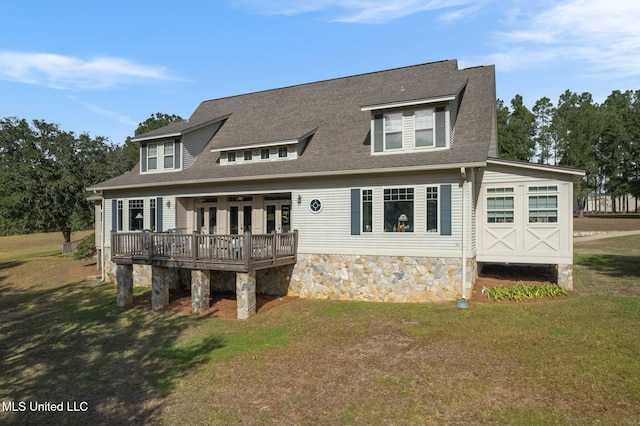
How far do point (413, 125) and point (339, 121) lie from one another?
3.94 metres

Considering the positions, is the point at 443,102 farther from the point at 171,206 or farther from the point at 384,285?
the point at 171,206

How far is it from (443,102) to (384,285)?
619cm

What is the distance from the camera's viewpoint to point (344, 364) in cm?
790

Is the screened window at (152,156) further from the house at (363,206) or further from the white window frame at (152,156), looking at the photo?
the house at (363,206)

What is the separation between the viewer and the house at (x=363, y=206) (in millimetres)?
11945

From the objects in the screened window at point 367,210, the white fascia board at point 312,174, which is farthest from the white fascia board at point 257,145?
the screened window at point 367,210

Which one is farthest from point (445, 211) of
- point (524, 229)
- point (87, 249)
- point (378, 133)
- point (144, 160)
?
point (87, 249)

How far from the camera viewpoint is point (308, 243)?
13.9m

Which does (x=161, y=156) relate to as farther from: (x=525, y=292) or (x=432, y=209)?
(x=525, y=292)

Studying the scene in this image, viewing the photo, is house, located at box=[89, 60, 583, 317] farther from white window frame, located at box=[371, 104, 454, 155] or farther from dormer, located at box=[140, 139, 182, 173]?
dormer, located at box=[140, 139, 182, 173]

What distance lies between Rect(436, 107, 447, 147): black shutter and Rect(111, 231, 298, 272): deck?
5755 mm

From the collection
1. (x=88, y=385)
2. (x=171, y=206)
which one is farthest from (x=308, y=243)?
(x=88, y=385)

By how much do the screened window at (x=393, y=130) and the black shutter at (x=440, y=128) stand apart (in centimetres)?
123

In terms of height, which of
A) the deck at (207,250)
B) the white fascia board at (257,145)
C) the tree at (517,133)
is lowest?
the deck at (207,250)
